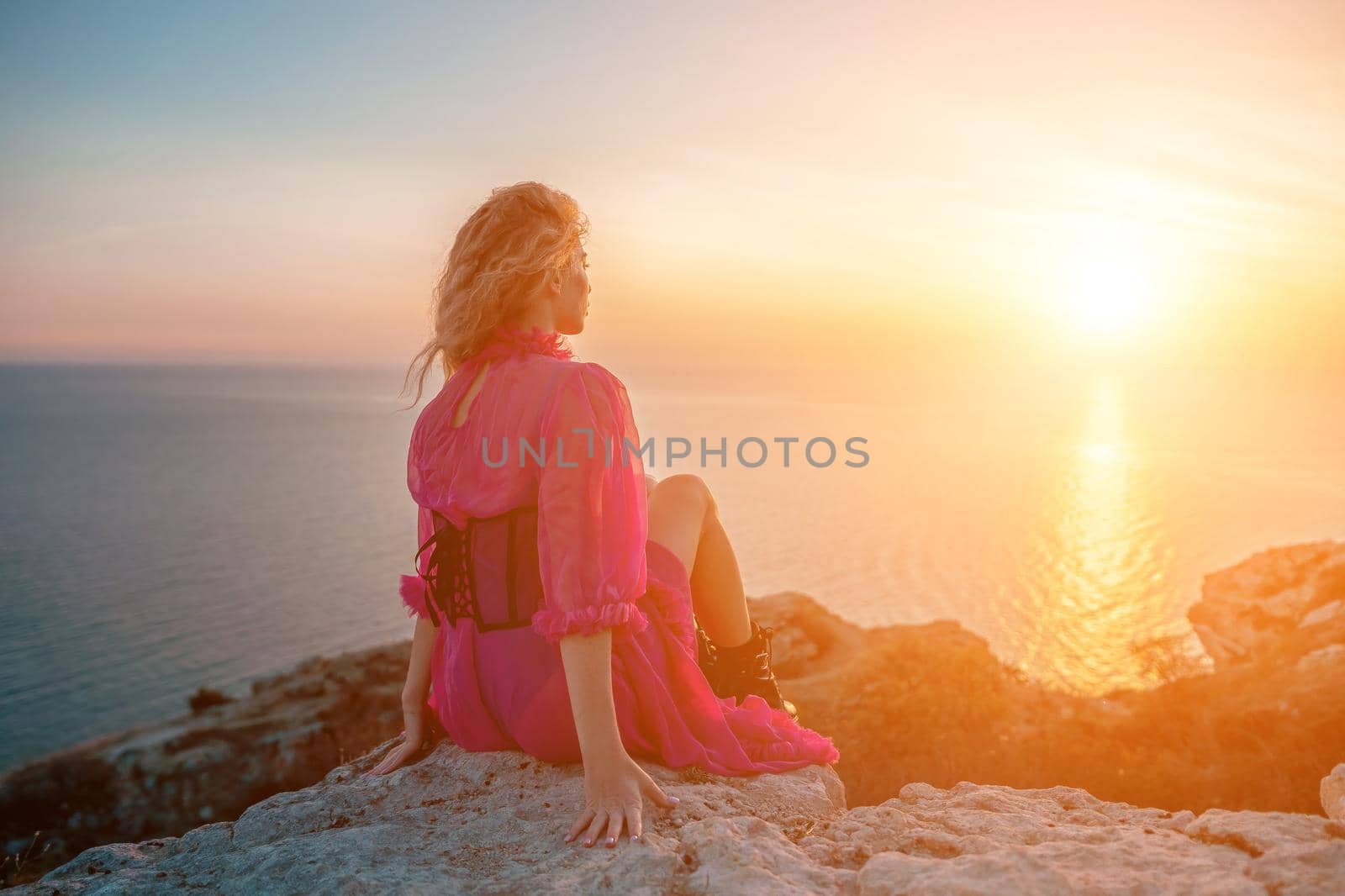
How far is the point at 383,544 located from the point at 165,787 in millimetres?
40362

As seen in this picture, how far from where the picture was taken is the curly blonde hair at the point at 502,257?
2654mm

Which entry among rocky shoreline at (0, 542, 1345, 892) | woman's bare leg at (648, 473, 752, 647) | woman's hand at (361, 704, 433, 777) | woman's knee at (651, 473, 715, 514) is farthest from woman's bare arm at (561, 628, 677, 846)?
woman's hand at (361, 704, 433, 777)

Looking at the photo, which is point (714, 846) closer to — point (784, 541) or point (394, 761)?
point (394, 761)

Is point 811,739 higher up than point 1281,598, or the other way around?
point 811,739

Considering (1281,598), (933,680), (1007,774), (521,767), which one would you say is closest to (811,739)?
(521,767)

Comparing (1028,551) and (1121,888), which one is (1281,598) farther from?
(1028,551)

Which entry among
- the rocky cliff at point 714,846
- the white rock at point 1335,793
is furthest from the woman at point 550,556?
the white rock at point 1335,793

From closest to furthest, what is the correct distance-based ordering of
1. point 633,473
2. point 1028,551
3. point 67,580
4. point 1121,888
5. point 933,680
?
point 1121,888, point 633,473, point 933,680, point 1028,551, point 67,580

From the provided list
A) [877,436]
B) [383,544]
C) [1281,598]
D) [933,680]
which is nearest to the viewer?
[933,680]

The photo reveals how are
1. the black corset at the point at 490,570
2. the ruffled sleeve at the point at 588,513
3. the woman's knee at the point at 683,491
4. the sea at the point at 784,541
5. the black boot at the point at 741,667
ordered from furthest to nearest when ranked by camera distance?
the sea at the point at 784,541 → the black boot at the point at 741,667 → the woman's knee at the point at 683,491 → the black corset at the point at 490,570 → the ruffled sleeve at the point at 588,513

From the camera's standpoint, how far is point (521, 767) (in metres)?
2.85

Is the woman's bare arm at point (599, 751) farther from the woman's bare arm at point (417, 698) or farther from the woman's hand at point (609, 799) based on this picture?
the woman's bare arm at point (417, 698)

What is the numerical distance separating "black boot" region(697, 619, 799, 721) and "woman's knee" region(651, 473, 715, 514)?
60 cm

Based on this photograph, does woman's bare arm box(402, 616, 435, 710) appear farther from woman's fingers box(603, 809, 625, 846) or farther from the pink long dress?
woman's fingers box(603, 809, 625, 846)
